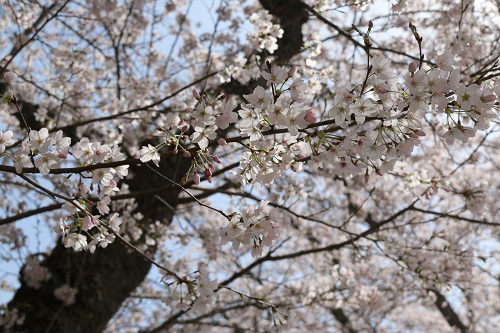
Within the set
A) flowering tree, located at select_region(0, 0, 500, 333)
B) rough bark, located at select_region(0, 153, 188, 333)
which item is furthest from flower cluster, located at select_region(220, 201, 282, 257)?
rough bark, located at select_region(0, 153, 188, 333)

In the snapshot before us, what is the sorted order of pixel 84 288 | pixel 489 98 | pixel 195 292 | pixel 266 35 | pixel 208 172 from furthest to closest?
1. pixel 84 288
2. pixel 266 35
3. pixel 195 292
4. pixel 208 172
5. pixel 489 98

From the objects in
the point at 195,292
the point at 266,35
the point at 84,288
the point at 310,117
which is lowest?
the point at 195,292

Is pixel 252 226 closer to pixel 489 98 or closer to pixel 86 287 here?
pixel 489 98

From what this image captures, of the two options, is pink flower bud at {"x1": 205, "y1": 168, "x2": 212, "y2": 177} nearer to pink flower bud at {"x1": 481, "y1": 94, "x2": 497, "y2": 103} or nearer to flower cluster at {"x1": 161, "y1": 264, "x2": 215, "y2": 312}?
flower cluster at {"x1": 161, "y1": 264, "x2": 215, "y2": 312}

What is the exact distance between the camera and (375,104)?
160cm

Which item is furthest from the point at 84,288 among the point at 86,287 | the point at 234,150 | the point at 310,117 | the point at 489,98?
the point at 489,98

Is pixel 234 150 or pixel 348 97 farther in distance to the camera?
pixel 234 150

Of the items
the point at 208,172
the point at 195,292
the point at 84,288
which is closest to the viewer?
the point at 208,172

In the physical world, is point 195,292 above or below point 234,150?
below

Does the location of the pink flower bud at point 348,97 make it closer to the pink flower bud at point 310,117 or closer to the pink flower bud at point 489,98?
the pink flower bud at point 310,117

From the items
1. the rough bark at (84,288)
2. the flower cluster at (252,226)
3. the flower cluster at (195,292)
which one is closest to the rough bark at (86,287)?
the rough bark at (84,288)

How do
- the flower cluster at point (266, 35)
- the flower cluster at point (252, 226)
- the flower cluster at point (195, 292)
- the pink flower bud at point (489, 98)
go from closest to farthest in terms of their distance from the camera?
the pink flower bud at point (489, 98) → the flower cluster at point (252, 226) → the flower cluster at point (195, 292) → the flower cluster at point (266, 35)

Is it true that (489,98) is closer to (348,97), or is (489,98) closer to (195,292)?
(348,97)

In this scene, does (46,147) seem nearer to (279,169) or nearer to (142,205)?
(279,169)
